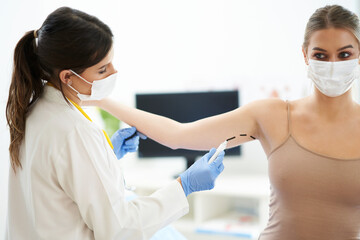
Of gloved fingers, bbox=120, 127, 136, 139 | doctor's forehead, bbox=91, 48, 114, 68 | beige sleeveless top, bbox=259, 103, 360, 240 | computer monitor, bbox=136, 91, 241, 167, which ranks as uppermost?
doctor's forehead, bbox=91, 48, 114, 68

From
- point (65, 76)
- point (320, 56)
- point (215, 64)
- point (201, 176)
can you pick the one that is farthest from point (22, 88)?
point (215, 64)

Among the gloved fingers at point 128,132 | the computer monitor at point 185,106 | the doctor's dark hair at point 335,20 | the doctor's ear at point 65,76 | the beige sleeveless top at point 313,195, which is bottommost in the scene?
the computer monitor at point 185,106

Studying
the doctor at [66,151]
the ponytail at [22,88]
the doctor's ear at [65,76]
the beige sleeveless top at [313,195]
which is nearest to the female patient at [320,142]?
the beige sleeveless top at [313,195]

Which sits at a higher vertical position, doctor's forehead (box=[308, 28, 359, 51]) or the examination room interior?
doctor's forehead (box=[308, 28, 359, 51])

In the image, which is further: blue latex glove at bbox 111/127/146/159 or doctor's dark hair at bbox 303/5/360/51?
blue latex glove at bbox 111/127/146/159

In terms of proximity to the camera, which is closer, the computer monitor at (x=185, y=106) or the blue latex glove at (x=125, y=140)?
the blue latex glove at (x=125, y=140)

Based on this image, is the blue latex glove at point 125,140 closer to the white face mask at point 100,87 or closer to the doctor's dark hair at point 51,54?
the white face mask at point 100,87

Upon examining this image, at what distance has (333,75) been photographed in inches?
49.6

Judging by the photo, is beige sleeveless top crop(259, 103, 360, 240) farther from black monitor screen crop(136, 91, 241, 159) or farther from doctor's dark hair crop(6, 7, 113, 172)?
black monitor screen crop(136, 91, 241, 159)

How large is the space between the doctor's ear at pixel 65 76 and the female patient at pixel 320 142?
1.88 ft

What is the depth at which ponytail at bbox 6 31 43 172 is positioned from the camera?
4.00 ft

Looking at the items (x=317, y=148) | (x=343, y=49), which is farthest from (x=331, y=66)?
(x=317, y=148)

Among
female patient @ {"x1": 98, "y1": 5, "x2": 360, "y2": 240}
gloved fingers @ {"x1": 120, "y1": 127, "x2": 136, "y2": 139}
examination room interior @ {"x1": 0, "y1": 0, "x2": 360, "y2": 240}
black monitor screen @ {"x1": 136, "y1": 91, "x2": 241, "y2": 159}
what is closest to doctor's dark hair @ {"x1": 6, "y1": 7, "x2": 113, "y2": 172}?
gloved fingers @ {"x1": 120, "y1": 127, "x2": 136, "y2": 139}

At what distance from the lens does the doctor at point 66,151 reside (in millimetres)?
1133
